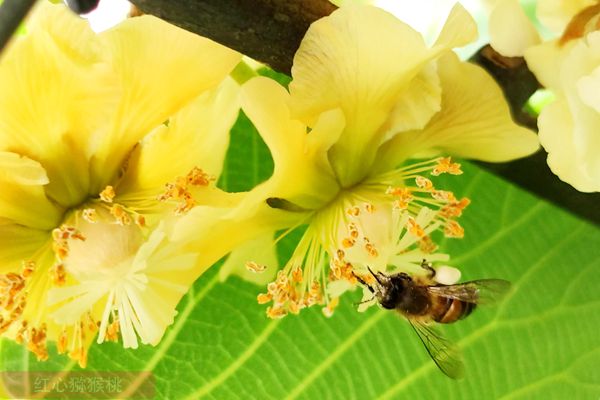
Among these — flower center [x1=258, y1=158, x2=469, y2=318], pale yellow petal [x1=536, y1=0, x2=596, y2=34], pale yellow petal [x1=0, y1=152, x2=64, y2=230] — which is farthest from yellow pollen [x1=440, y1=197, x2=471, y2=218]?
pale yellow petal [x1=0, y1=152, x2=64, y2=230]

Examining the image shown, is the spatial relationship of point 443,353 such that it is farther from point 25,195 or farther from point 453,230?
point 25,195

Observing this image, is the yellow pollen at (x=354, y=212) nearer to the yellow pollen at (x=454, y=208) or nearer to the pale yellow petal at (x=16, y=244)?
the yellow pollen at (x=454, y=208)

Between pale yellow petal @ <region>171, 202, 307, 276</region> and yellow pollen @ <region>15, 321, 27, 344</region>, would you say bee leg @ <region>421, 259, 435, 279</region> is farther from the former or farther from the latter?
yellow pollen @ <region>15, 321, 27, 344</region>

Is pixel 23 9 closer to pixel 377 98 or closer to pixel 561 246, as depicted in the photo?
pixel 377 98

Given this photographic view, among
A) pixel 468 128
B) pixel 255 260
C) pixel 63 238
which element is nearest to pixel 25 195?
pixel 63 238

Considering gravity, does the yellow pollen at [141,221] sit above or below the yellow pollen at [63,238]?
below

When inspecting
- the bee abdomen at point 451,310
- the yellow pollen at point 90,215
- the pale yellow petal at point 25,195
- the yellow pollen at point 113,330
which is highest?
the pale yellow petal at point 25,195

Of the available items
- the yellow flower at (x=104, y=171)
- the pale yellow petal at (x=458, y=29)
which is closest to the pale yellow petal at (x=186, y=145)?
the yellow flower at (x=104, y=171)
